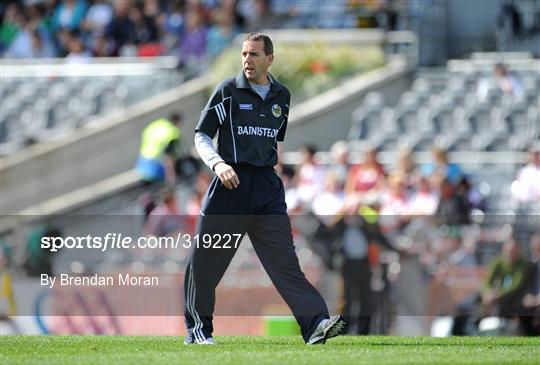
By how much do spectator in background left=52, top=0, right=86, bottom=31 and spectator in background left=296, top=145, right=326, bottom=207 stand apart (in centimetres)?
870

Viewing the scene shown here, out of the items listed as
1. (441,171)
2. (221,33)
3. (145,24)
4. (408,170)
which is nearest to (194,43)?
(221,33)

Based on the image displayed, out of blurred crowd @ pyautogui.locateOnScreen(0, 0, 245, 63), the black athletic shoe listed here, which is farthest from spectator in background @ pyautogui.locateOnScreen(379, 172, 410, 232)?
blurred crowd @ pyautogui.locateOnScreen(0, 0, 245, 63)

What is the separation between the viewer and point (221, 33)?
2578 cm

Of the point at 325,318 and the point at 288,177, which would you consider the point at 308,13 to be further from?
the point at 325,318

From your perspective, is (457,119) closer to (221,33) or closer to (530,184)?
(530,184)

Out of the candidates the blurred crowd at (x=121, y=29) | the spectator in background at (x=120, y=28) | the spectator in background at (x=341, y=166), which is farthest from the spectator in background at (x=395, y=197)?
the spectator in background at (x=120, y=28)

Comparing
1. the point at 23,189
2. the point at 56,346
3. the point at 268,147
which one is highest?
the point at 268,147

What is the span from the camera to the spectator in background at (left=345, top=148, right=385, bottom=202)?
1866cm

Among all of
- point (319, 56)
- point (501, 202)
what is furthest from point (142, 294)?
point (319, 56)

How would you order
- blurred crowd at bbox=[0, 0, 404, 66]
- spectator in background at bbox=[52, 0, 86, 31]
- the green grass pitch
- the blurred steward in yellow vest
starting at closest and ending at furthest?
the green grass pitch < the blurred steward in yellow vest < blurred crowd at bbox=[0, 0, 404, 66] < spectator in background at bbox=[52, 0, 86, 31]

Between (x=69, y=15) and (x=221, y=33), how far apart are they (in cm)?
325

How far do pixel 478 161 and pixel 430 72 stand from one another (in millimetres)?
4232

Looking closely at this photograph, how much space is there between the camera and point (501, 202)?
1966 centimetres

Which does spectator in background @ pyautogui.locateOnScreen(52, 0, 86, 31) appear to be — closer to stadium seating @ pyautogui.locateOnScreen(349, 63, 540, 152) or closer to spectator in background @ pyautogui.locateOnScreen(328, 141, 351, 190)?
stadium seating @ pyautogui.locateOnScreen(349, 63, 540, 152)
